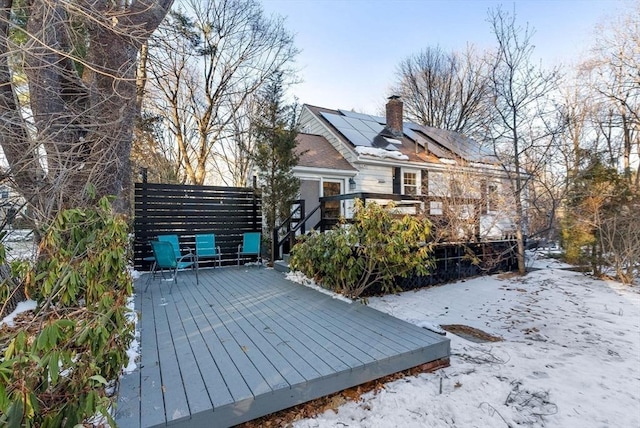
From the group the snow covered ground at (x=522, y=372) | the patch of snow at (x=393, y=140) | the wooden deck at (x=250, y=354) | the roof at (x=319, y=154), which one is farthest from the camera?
the patch of snow at (x=393, y=140)

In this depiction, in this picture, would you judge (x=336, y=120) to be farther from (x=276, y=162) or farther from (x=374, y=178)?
(x=276, y=162)

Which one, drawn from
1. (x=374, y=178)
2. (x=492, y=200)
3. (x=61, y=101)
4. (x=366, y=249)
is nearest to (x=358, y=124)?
(x=374, y=178)

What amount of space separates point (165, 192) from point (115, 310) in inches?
216

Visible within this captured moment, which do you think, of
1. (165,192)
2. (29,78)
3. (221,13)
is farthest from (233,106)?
(29,78)

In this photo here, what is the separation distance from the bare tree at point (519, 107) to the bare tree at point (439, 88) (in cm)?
1299

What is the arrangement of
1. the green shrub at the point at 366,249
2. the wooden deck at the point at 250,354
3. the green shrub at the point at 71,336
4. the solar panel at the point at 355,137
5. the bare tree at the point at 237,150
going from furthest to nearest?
the bare tree at the point at 237,150, the solar panel at the point at 355,137, the green shrub at the point at 366,249, the wooden deck at the point at 250,354, the green shrub at the point at 71,336

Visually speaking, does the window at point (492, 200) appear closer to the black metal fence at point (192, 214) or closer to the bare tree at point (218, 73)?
the black metal fence at point (192, 214)

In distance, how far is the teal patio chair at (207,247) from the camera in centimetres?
679

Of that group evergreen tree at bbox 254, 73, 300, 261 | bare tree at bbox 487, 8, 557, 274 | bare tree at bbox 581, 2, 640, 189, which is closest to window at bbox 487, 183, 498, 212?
bare tree at bbox 487, 8, 557, 274

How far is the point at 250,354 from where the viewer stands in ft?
8.86

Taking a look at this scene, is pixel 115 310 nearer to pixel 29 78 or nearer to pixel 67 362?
pixel 67 362

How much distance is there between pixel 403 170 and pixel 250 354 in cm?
930

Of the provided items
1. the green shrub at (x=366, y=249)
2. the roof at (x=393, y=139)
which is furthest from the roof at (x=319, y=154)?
the green shrub at (x=366, y=249)

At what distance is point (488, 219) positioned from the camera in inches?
290
